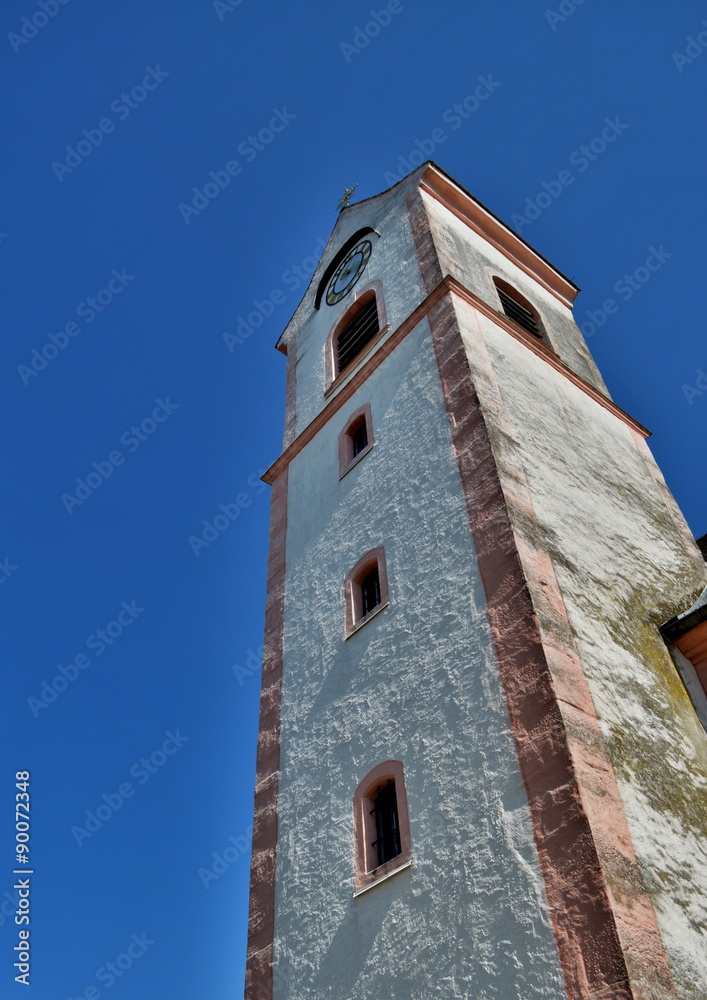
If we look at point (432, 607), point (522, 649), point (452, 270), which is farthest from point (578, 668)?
point (452, 270)

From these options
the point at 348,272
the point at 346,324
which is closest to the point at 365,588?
the point at 346,324

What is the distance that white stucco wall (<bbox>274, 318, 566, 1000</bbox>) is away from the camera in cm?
727

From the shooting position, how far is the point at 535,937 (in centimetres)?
674

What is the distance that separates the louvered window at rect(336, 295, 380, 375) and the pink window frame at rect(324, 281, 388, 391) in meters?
0.09

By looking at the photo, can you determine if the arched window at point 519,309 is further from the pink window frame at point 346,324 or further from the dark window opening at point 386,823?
the dark window opening at point 386,823

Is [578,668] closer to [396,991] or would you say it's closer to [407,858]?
[407,858]

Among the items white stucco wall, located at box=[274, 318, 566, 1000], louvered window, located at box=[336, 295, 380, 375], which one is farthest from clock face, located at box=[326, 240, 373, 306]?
white stucco wall, located at box=[274, 318, 566, 1000]

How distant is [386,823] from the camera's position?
902 cm

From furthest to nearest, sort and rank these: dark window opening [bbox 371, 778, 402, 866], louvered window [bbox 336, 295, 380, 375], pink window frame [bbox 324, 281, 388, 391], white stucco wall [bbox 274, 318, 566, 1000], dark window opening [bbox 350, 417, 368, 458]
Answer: louvered window [bbox 336, 295, 380, 375] → pink window frame [bbox 324, 281, 388, 391] → dark window opening [bbox 350, 417, 368, 458] → dark window opening [bbox 371, 778, 402, 866] → white stucco wall [bbox 274, 318, 566, 1000]

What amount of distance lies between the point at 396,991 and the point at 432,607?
11.8ft

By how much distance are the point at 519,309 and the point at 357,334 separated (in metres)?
2.92

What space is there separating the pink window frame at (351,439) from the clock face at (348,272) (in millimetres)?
4722

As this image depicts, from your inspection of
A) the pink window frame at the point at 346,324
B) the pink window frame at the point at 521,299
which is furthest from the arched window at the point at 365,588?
the pink window frame at the point at 521,299

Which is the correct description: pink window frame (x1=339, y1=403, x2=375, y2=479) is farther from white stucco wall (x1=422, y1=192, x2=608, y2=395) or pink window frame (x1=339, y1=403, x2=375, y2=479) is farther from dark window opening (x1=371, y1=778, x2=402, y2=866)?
dark window opening (x1=371, y1=778, x2=402, y2=866)
